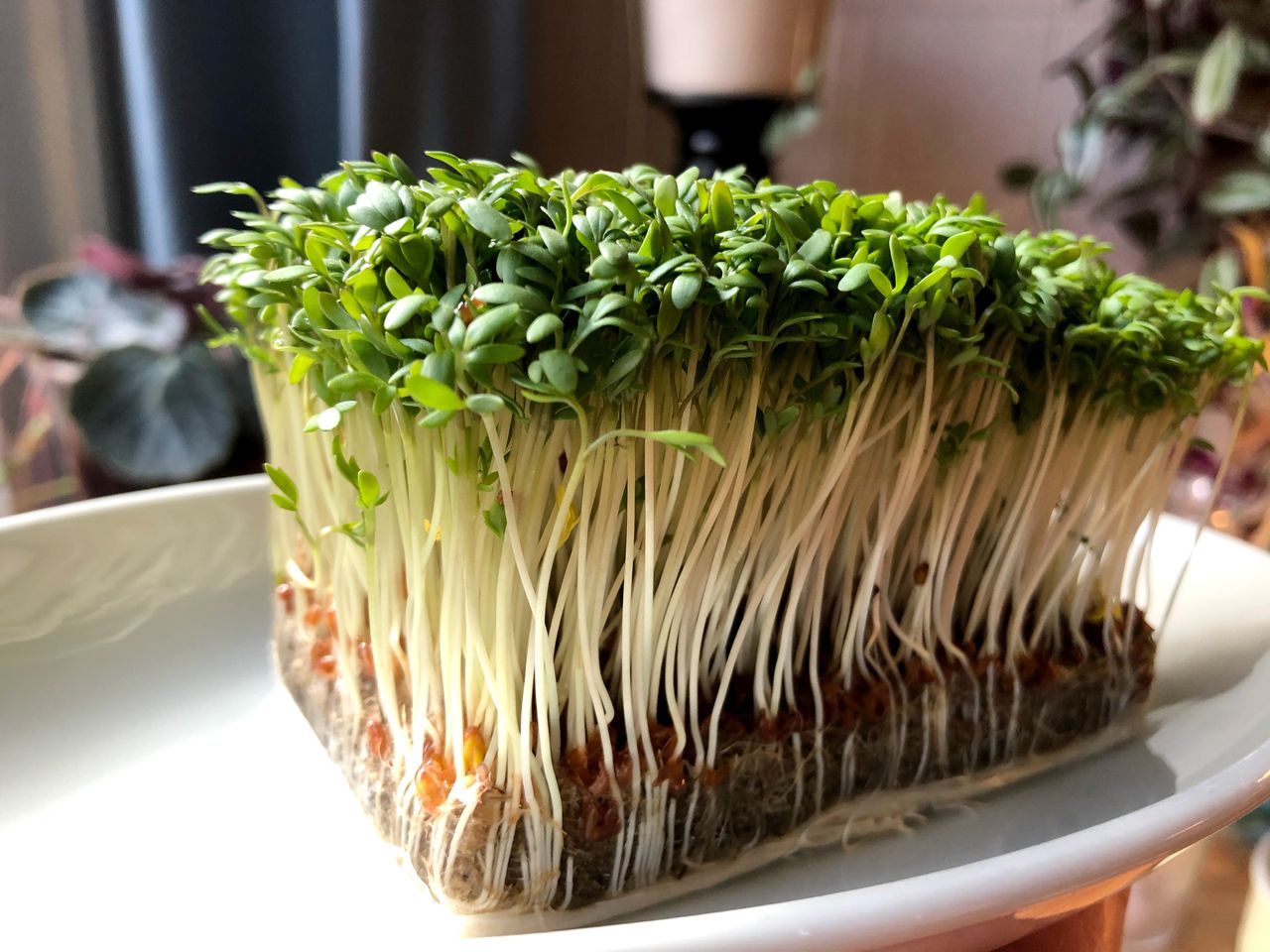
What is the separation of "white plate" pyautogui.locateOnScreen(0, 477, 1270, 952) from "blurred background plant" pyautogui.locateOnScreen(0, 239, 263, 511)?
144 millimetres

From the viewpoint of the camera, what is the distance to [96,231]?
1.20 metres

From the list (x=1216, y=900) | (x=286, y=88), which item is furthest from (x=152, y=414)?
(x=1216, y=900)

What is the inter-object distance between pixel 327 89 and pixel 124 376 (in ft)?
1.70

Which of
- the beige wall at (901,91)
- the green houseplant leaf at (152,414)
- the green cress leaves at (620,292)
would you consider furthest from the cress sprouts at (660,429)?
the beige wall at (901,91)

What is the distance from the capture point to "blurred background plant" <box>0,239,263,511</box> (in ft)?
3.38

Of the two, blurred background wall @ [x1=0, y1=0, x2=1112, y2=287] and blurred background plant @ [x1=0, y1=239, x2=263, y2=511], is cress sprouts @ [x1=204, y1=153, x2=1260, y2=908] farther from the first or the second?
blurred background wall @ [x1=0, y1=0, x2=1112, y2=287]

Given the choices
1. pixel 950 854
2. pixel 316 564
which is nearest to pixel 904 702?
pixel 950 854

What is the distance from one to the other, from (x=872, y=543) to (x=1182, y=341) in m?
0.25

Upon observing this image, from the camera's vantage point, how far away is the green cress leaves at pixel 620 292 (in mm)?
416

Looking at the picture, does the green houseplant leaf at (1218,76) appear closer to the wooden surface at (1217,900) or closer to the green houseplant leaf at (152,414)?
the wooden surface at (1217,900)

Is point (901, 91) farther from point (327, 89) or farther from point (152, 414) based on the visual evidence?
point (152, 414)

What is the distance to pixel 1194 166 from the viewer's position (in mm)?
1400

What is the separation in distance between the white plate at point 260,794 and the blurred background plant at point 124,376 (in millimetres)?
144

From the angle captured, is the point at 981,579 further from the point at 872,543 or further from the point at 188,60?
the point at 188,60
